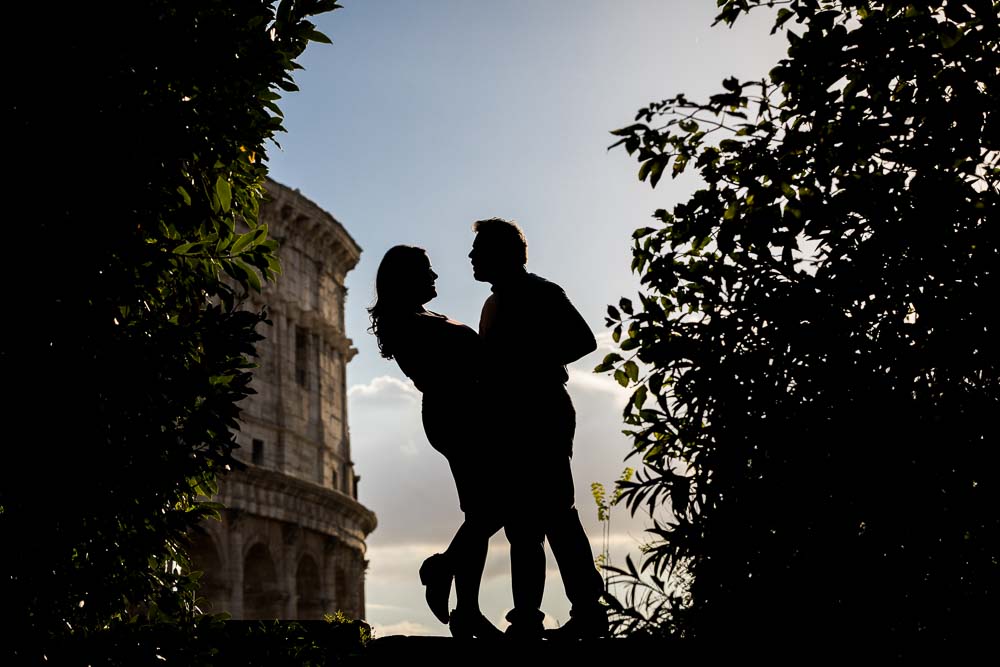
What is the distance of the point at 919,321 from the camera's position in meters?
5.95

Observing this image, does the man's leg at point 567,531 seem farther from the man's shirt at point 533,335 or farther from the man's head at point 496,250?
the man's head at point 496,250

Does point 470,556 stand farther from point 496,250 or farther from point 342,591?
point 342,591

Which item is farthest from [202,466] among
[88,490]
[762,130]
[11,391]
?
[762,130]

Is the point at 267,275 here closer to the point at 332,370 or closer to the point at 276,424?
the point at 276,424

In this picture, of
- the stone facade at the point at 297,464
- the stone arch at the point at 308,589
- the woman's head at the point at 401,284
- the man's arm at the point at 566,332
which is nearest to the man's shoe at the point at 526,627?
the man's arm at the point at 566,332

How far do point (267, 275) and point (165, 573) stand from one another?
2.16m

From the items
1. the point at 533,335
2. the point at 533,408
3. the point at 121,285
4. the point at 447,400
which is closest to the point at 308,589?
the point at 121,285

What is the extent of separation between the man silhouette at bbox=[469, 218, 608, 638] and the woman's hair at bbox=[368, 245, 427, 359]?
38 cm

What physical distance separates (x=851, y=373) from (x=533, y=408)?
68.7 inches

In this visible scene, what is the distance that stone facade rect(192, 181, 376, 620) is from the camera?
138 ft

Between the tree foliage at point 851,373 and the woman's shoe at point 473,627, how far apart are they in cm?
95

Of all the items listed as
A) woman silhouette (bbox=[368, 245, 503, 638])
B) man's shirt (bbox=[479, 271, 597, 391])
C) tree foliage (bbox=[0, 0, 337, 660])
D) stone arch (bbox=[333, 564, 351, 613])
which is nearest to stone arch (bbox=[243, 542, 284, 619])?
stone arch (bbox=[333, 564, 351, 613])

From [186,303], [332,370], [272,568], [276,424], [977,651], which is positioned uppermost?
[332,370]

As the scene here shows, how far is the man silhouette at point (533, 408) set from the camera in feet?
20.7
